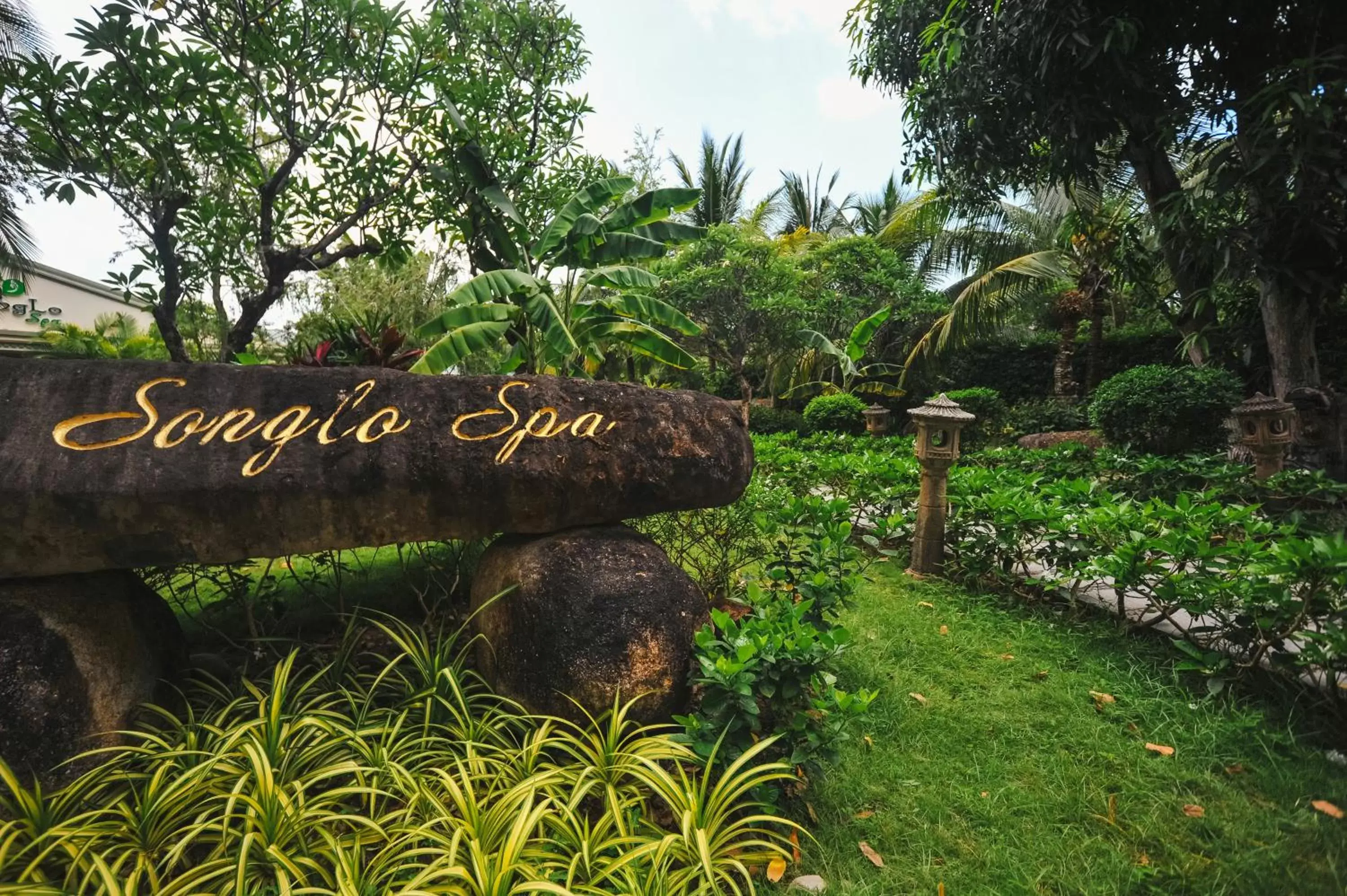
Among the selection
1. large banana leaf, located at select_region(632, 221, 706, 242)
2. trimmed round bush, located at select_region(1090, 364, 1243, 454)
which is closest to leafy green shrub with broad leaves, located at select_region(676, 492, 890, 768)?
large banana leaf, located at select_region(632, 221, 706, 242)

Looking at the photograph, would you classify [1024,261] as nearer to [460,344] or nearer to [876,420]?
[876,420]

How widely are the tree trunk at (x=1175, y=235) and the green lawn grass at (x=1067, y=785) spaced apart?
526 centimetres

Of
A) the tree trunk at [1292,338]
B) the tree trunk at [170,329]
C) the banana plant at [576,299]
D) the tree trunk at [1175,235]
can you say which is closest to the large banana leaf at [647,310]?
the banana plant at [576,299]

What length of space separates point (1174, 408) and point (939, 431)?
4.55 meters

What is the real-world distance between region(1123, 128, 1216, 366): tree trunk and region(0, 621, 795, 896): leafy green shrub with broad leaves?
23.7 feet

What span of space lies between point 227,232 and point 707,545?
12.8ft

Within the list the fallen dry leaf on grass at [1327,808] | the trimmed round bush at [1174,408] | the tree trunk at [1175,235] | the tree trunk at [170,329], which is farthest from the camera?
the trimmed round bush at [1174,408]

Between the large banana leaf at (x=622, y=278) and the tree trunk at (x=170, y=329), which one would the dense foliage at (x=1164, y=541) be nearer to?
the large banana leaf at (x=622, y=278)

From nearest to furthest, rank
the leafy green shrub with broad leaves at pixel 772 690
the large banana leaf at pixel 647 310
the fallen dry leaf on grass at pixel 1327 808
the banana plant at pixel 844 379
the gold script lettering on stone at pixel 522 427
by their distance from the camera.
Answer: the fallen dry leaf on grass at pixel 1327 808, the leafy green shrub with broad leaves at pixel 772 690, the gold script lettering on stone at pixel 522 427, the large banana leaf at pixel 647 310, the banana plant at pixel 844 379

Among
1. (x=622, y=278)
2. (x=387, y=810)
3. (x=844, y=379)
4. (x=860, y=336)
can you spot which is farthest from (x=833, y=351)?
(x=844, y=379)

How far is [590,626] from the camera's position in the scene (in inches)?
89.7

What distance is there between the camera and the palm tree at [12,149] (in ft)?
10.7

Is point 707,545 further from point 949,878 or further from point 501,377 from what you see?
point 949,878

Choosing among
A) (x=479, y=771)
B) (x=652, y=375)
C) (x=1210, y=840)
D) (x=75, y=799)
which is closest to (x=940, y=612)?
(x=1210, y=840)
